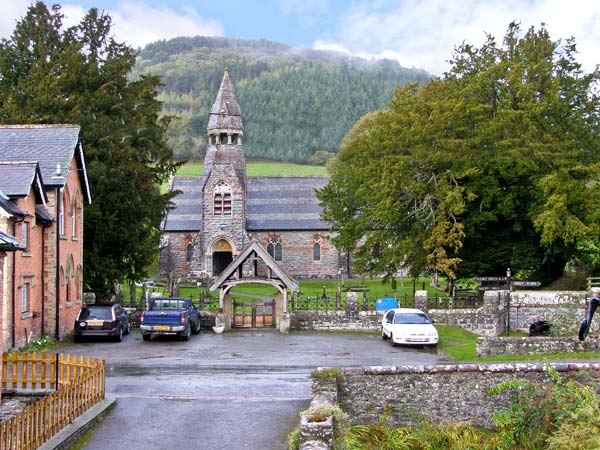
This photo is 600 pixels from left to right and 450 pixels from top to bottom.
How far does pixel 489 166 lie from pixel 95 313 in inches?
844

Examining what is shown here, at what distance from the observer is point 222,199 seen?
68.2 meters

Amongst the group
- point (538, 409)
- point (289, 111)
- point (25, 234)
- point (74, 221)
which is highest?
point (289, 111)

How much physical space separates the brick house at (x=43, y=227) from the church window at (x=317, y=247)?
37.1 metres

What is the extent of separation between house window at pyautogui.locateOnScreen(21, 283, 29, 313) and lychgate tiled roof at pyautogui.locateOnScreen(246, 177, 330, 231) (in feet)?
137

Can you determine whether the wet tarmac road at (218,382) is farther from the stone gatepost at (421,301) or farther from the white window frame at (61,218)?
the white window frame at (61,218)

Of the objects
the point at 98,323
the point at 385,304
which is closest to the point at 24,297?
the point at 98,323

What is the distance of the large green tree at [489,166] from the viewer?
38.7 m

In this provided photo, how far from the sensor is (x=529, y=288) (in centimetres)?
4306

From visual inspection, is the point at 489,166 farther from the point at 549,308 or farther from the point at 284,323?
the point at 284,323

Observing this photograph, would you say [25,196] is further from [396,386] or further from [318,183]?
[318,183]

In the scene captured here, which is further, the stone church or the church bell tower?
the stone church

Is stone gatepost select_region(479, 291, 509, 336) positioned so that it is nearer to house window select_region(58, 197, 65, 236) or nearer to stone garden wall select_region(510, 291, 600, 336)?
stone garden wall select_region(510, 291, 600, 336)

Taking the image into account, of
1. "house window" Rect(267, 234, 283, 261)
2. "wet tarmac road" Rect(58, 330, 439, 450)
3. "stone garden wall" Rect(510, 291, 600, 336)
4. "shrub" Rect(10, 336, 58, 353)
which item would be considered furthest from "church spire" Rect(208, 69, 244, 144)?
"shrub" Rect(10, 336, 58, 353)

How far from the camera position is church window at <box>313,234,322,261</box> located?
7094 cm
